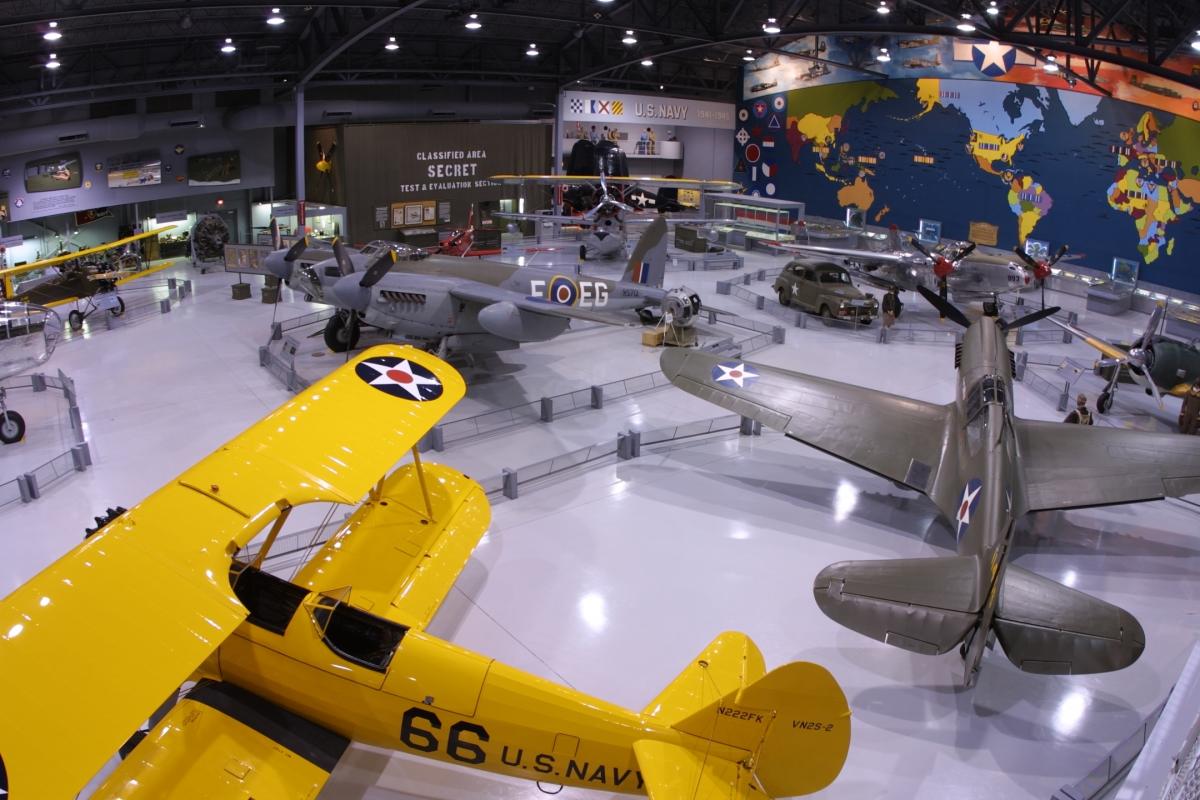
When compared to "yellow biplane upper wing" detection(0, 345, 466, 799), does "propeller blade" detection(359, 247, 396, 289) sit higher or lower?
higher

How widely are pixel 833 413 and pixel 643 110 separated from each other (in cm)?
2980

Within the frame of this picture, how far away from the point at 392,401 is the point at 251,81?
2343 cm

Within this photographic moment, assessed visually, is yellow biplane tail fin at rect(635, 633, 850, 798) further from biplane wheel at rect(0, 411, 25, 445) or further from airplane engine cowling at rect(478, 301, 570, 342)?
biplane wheel at rect(0, 411, 25, 445)

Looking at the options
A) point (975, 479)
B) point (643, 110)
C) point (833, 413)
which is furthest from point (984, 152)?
point (975, 479)

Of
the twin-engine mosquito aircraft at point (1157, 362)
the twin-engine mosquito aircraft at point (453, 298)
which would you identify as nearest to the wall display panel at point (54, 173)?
the twin-engine mosquito aircraft at point (453, 298)

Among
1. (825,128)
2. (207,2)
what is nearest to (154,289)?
(207,2)

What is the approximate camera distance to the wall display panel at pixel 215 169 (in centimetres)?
2778

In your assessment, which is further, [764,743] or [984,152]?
[984,152]

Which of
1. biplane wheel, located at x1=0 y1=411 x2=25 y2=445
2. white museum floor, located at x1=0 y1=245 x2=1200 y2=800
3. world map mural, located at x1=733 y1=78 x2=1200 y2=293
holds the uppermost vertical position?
world map mural, located at x1=733 y1=78 x2=1200 y2=293

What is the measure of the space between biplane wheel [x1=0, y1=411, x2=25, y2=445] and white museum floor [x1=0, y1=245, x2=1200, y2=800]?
0.77 feet

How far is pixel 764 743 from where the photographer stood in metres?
4.79

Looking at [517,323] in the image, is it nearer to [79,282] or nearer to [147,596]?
[147,596]

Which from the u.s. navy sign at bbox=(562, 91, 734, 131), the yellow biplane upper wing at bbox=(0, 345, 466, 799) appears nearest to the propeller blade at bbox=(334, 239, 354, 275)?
the yellow biplane upper wing at bbox=(0, 345, 466, 799)

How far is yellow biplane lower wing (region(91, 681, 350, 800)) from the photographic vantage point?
15.2 feet
